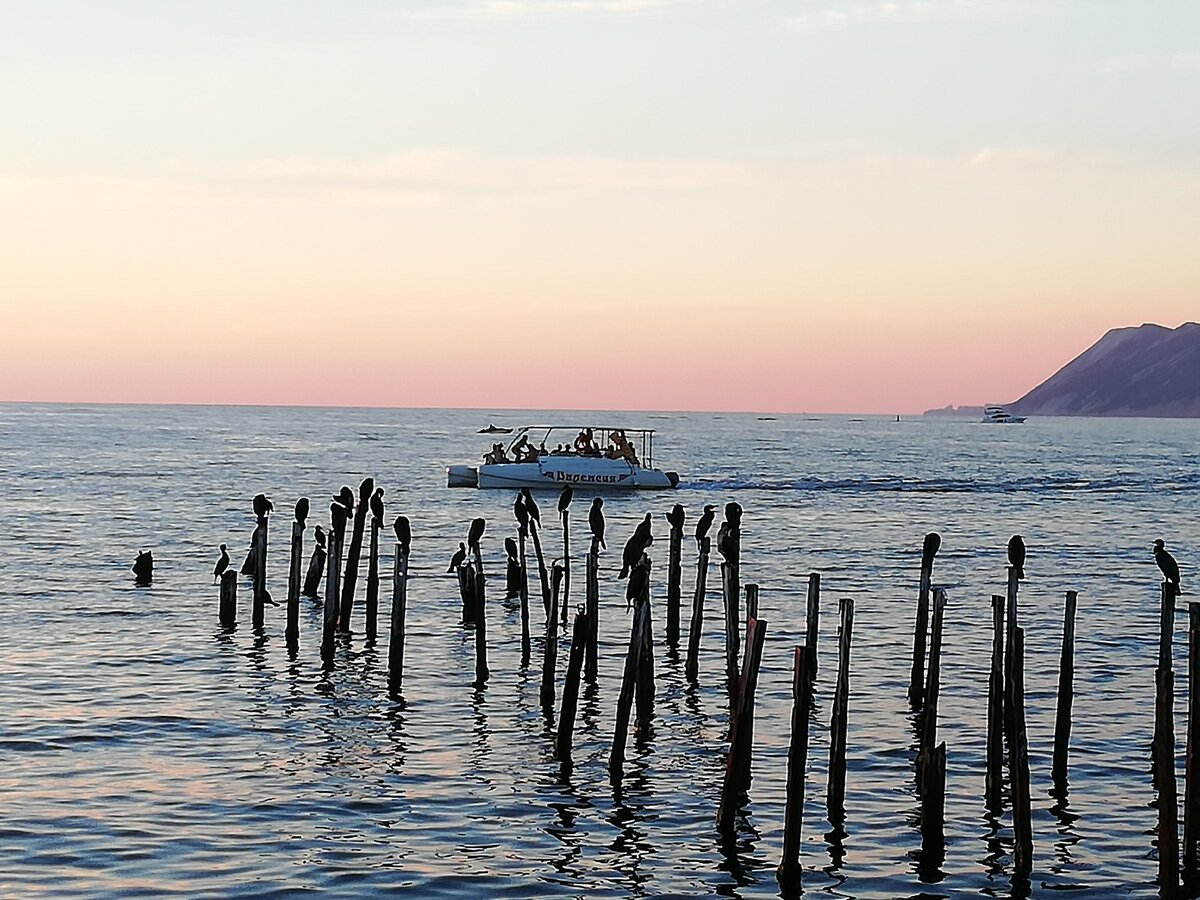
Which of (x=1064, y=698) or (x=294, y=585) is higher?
(x=294, y=585)

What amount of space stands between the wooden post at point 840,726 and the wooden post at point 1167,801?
3.05 meters

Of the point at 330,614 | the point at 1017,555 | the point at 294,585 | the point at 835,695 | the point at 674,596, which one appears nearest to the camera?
the point at 835,695

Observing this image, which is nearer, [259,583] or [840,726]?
[840,726]

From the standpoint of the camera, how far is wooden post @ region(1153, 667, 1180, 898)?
14.7 meters

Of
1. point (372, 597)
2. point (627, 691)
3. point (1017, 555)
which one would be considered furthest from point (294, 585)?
point (1017, 555)

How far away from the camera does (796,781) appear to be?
1501cm

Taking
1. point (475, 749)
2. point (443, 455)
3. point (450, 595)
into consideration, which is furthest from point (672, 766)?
point (443, 455)

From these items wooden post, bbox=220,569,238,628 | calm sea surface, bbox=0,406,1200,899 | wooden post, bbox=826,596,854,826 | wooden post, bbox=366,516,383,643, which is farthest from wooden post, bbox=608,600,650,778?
wooden post, bbox=220,569,238,628

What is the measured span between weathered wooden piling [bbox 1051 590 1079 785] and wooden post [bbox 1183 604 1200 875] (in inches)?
128

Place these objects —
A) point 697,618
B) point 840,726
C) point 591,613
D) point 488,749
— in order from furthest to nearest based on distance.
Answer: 1. point 697,618
2. point 591,613
3. point 488,749
4. point 840,726

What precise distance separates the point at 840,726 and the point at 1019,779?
2.14 m

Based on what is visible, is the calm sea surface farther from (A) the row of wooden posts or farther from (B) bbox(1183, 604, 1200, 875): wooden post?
(B) bbox(1183, 604, 1200, 875): wooden post

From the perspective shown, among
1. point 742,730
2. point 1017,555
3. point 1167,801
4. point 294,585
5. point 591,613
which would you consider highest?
point 1017,555

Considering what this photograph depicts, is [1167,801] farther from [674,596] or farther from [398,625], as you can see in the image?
[674,596]
